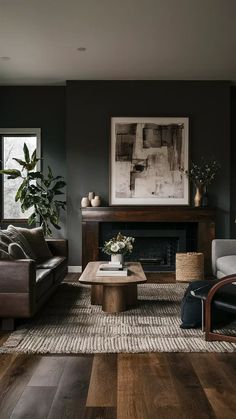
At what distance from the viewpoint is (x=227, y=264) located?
227 inches

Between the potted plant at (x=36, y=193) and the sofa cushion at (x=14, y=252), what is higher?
the potted plant at (x=36, y=193)

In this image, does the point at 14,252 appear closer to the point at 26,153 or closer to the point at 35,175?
the point at 35,175

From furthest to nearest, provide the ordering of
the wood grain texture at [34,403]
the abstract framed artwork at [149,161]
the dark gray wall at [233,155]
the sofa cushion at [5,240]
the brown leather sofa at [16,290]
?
the dark gray wall at [233,155]
the abstract framed artwork at [149,161]
the sofa cushion at [5,240]
the brown leather sofa at [16,290]
the wood grain texture at [34,403]

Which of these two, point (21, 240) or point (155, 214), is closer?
point (21, 240)

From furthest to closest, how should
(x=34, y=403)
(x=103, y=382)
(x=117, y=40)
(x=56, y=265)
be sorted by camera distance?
(x=117, y=40)
(x=56, y=265)
(x=103, y=382)
(x=34, y=403)

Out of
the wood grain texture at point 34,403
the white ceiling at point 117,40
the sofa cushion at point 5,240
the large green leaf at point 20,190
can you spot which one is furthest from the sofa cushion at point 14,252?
the large green leaf at point 20,190

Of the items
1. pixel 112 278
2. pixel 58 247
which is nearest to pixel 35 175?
pixel 58 247

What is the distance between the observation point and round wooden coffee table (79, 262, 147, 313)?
4.77 m

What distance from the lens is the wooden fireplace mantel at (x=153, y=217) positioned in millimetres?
7719

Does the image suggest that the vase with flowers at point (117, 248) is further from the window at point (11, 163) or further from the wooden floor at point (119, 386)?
the window at point (11, 163)

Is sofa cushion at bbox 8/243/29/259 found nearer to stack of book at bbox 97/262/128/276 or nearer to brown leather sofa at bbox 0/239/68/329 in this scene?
brown leather sofa at bbox 0/239/68/329

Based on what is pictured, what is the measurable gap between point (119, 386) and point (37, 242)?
3.57 meters

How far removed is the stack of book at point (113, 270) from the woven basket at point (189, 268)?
73.2 inches

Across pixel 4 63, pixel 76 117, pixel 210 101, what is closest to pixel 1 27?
pixel 4 63
